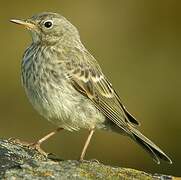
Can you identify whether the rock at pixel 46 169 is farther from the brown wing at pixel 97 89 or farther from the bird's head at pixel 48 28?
the bird's head at pixel 48 28

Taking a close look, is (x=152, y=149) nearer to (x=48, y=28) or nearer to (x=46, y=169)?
(x=48, y=28)

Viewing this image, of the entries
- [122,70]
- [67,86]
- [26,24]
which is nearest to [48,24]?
[26,24]

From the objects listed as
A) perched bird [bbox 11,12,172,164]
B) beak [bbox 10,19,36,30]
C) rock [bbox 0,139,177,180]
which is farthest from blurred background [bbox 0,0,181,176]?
rock [bbox 0,139,177,180]

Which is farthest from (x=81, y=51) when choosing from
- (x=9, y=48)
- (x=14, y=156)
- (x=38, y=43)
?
(x=9, y=48)

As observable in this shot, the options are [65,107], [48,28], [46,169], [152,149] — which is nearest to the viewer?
[46,169]

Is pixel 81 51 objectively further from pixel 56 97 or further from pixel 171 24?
pixel 171 24

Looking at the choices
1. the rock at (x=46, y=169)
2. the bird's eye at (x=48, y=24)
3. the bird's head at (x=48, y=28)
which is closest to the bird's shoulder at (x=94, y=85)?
the bird's head at (x=48, y=28)

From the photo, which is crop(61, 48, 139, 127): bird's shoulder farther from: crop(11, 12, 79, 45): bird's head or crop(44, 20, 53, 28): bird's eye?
crop(44, 20, 53, 28): bird's eye
